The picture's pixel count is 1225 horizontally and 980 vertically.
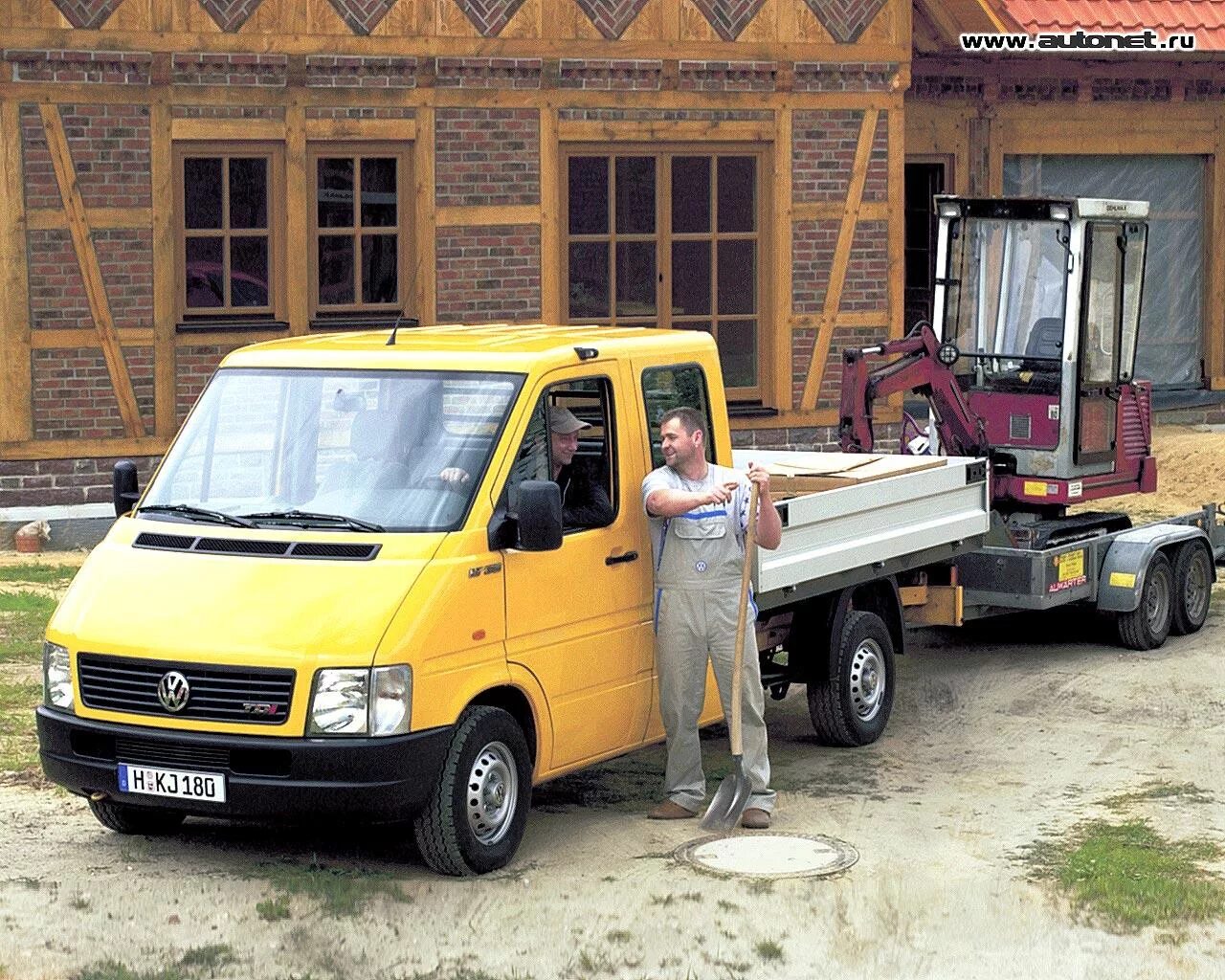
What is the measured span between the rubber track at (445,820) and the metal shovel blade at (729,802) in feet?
4.18

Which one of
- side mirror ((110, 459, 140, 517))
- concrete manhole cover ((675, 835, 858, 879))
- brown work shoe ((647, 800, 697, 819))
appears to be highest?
side mirror ((110, 459, 140, 517))

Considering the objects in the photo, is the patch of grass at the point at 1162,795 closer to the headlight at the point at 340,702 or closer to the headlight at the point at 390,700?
the headlight at the point at 390,700

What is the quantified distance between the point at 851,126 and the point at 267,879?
11.2 m

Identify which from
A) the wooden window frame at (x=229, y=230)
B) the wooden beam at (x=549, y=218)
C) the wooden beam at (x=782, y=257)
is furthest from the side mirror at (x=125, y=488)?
the wooden beam at (x=782, y=257)

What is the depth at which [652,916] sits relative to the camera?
24.8 feet

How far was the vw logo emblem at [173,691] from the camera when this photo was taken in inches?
303

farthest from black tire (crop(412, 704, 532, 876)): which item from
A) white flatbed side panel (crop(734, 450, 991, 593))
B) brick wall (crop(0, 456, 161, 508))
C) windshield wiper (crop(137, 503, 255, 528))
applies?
brick wall (crop(0, 456, 161, 508))

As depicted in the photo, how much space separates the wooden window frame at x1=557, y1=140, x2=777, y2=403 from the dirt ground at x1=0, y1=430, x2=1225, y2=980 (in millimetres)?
7194

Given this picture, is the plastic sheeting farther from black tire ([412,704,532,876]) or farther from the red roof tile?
black tire ([412,704,532,876])

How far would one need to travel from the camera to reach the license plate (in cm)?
765

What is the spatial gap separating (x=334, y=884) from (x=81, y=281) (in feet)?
29.4

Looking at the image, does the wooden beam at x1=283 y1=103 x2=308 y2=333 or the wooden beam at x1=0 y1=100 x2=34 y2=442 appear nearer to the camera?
the wooden beam at x1=0 y1=100 x2=34 y2=442

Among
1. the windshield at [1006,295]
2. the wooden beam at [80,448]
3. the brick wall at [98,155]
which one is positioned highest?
the brick wall at [98,155]

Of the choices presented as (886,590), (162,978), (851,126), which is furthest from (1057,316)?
(162,978)
